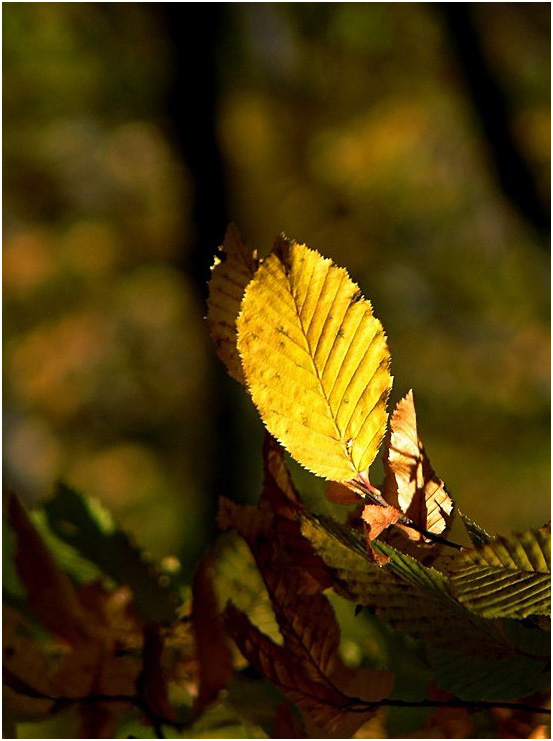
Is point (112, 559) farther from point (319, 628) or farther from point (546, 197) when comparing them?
point (546, 197)

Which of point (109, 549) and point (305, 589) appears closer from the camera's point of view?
point (305, 589)

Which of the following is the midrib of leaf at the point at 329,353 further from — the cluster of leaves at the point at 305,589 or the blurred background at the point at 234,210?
the blurred background at the point at 234,210

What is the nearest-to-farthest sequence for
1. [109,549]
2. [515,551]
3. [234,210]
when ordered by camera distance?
[515,551]
[109,549]
[234,210]

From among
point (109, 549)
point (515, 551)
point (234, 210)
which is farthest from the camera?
point (234, 210)

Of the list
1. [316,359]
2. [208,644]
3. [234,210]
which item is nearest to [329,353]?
[316,359]

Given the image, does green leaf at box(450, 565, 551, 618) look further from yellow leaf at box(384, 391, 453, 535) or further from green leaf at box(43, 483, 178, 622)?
green leaf at box(43, 483, 178, 622)

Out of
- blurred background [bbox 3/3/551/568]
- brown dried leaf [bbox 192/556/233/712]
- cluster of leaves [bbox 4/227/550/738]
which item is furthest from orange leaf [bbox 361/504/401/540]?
blurred background [bbox 3/3/551/568]

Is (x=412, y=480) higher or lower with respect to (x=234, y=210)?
lower

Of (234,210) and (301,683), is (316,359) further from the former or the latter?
(234,210)
